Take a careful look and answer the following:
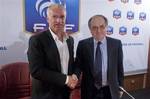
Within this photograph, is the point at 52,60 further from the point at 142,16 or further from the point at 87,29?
the point at 142,16

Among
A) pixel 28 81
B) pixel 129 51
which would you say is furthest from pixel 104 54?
pixel 129 51

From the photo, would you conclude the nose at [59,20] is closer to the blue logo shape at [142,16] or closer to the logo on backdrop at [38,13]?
the logo on backdrop at [38,13]

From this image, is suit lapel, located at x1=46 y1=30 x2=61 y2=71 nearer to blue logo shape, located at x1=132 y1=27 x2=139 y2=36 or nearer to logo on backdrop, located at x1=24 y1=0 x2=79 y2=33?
→ logo on backdrop, located at x1=24 y1=0 x2=79 y2=33

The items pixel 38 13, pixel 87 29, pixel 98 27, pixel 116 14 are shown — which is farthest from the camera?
pixel 116 14

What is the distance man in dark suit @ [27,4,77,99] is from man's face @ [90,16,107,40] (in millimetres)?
317

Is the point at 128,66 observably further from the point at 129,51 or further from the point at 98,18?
the point at 98,18

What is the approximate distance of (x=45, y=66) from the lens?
1.87m

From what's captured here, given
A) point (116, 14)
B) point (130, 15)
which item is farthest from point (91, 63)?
point (130, 15)

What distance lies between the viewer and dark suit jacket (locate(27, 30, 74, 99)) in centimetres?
183

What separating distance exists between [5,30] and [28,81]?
2.20 feet

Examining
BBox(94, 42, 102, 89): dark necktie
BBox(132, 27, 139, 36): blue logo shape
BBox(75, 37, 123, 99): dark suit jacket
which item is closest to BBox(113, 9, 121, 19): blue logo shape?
BBox(132, 27, 139, 36): blue logo shape

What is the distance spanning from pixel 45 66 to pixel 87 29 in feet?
5.70

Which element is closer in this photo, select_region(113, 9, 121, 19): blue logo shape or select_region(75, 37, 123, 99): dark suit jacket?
select_region(75, 37, 123, 99): dark suit jacket

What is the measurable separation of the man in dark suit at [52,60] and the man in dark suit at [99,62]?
24cm
